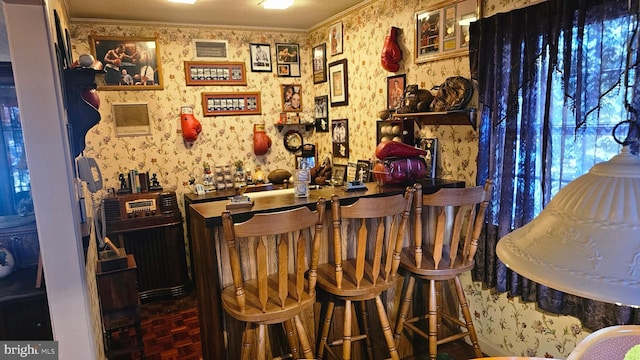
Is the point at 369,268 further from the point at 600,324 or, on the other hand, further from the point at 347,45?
the point at 347,45

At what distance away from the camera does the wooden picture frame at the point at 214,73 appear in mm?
3840

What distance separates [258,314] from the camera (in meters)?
1.68

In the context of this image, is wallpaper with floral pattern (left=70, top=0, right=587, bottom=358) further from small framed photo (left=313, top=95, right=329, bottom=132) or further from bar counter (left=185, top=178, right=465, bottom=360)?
bar counter (left=185, top=178, right=465, bottom=360)

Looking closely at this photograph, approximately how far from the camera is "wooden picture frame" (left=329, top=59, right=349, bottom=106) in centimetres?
374

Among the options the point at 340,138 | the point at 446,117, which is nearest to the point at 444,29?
the point at 446,117

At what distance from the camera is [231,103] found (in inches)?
159

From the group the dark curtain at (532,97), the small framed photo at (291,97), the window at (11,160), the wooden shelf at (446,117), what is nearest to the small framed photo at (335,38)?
the small framed photo at (291,97)

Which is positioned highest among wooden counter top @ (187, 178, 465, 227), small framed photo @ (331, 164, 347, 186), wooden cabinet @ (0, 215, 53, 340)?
wooden counter top @ (187, 178, 465, 227)

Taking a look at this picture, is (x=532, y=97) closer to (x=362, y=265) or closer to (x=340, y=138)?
(x=362, y=265)

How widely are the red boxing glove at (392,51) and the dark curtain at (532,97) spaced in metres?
0.74

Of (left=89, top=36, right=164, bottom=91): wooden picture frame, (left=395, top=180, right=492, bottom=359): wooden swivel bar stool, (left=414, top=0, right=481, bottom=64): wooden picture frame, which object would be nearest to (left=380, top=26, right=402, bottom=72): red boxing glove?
(left=414, top=0, right=481, bottom=64): wooden picture frame

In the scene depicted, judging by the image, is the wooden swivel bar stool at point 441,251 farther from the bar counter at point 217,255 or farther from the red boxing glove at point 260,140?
the red boxing glove at point 260,140

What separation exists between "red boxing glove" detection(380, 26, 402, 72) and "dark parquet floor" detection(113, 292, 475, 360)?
2084 millimetres

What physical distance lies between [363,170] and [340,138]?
0.56 m
